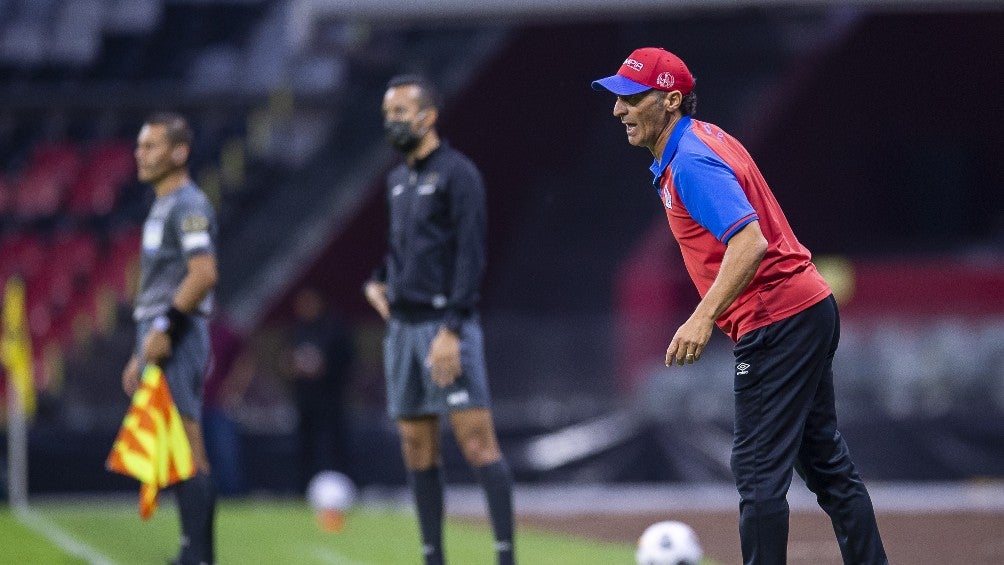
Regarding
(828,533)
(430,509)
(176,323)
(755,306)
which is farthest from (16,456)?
(755,306)

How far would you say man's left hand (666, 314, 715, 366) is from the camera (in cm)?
517

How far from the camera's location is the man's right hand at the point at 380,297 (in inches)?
291

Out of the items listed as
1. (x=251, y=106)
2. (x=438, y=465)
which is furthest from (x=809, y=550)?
(x=251, y=106)

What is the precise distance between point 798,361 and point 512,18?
36.1 feet

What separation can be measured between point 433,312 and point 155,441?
1.38 m

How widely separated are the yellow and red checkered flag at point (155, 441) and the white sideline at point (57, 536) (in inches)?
69.0

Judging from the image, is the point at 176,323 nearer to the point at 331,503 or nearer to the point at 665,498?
the point at 331,503

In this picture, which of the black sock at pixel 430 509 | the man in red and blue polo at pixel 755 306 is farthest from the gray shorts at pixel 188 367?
the man in red and blue polo at pixel 755 306

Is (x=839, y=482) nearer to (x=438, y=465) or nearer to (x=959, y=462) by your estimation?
(x=438, y=465)

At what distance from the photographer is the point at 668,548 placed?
6.97 metres

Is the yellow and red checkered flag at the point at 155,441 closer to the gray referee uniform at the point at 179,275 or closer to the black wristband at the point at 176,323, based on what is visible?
the gray referee uniform at the point at 179,275

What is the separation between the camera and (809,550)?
10156 mm

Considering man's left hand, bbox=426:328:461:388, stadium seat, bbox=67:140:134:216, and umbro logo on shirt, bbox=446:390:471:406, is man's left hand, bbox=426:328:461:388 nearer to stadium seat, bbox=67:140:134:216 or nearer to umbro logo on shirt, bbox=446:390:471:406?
umbro logo on shirt, bbox=446:390:471:406

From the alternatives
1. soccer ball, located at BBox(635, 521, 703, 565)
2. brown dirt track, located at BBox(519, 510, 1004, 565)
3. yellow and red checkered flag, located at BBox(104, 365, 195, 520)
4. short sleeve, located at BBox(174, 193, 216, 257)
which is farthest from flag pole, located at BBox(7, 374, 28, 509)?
soccer ball, located at BBox(635, 521, 703, 565)
